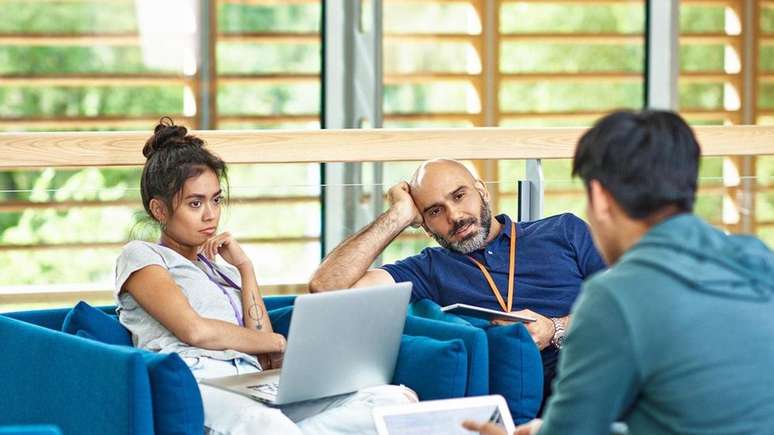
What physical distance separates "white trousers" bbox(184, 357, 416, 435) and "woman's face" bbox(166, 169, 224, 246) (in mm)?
346

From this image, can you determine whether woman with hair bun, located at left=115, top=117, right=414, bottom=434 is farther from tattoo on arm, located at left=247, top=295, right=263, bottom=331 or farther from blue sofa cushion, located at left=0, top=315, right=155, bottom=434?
blue sofa cushion, located at left=0, top=315, right=155, bottom=434

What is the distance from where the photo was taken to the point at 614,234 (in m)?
1.79

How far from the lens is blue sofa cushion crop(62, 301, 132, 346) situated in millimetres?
3137

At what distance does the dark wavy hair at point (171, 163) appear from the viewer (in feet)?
10.8

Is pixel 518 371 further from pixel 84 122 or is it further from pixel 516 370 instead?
pixel 84 122

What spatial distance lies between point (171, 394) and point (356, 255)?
3.15 feet

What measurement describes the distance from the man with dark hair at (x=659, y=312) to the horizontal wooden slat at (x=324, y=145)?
2.17 m

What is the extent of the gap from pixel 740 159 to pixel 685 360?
619 centimetres

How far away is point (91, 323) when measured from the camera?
10.3 ft

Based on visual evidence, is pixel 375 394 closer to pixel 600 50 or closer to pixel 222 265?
pixel 222 265

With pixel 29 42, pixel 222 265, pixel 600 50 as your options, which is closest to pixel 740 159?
pixel 600 50

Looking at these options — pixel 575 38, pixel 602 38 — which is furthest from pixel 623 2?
pixel 575 38

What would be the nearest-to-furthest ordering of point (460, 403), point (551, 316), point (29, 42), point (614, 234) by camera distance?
1. point (614, 234)
2. point (460, 403)
3. point (551, 316)
4. point (29, 42)

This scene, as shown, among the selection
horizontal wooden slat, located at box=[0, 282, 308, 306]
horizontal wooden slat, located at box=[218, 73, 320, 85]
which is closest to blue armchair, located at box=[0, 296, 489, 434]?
horizontal wooden slat, located at box=[0, 282, 308, 306]
